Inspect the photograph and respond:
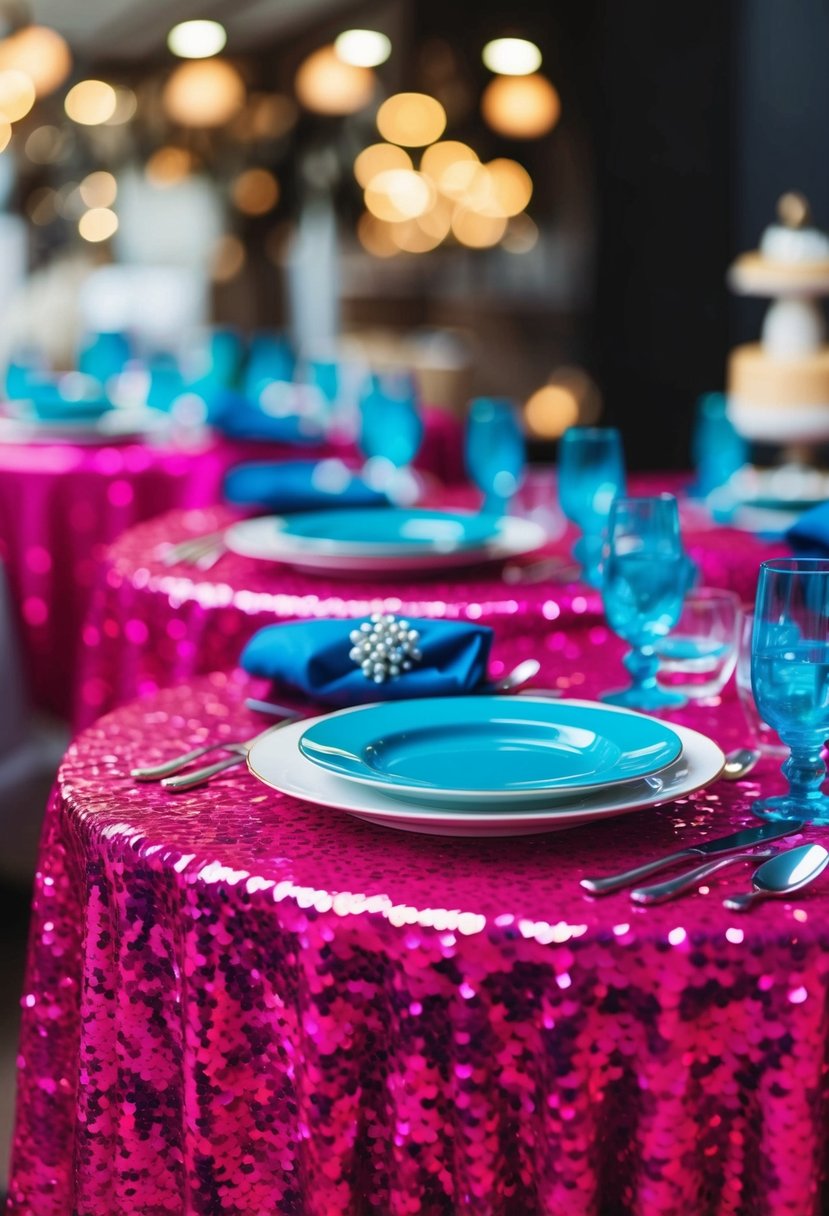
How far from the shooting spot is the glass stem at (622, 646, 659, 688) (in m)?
1.33

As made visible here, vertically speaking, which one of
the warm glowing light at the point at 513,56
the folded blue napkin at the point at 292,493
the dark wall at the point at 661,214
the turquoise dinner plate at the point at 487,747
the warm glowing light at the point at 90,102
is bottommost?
the turquoise dinner plate at the point at 487,747

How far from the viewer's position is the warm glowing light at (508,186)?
26.8 feet

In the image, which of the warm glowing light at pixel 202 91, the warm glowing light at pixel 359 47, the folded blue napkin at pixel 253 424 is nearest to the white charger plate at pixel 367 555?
the folded blue napkin at pixel 253 424

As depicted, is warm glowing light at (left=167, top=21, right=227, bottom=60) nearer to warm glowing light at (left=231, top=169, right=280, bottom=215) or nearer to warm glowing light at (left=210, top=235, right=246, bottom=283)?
warm glowing light at (left=231, top=169, right=280, bottom=215)

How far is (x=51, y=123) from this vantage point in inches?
435

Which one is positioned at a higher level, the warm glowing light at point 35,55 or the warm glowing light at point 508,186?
the warm glowing light at point 35,55

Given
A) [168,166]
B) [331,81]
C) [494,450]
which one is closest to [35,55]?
[331,81]

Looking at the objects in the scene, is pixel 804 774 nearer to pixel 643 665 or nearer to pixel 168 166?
pixel 643 665

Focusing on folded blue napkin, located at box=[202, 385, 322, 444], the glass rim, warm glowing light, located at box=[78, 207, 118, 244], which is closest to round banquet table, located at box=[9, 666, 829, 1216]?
the glass rim

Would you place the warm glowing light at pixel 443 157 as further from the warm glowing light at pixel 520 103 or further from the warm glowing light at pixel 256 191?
the warm glowing light at pixel 520 103

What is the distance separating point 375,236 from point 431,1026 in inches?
366

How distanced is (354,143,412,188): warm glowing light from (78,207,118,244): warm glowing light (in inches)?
87.8

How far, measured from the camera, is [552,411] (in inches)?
298

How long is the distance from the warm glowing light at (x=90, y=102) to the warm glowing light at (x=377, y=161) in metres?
1.92
